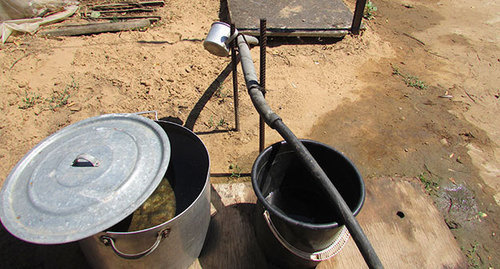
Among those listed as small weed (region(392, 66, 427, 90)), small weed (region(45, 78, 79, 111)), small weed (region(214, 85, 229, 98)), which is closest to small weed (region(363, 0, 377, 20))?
small weed (region(392, 66, 427, 90))

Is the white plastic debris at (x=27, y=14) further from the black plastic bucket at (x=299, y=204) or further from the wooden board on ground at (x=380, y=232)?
the black plastic bucket at (x=299, y=204)

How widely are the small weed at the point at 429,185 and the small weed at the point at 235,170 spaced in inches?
70.7

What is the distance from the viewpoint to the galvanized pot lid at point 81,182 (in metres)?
1.28

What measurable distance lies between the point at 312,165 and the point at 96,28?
4.35 metres

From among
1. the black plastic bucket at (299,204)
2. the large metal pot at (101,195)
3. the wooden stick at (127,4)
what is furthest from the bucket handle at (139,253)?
the wooden stick at (127,4)

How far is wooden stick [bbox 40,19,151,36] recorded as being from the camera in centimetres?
436

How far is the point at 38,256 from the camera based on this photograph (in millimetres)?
2111

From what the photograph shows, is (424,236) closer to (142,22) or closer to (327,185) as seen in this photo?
(327,185)

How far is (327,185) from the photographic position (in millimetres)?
1546

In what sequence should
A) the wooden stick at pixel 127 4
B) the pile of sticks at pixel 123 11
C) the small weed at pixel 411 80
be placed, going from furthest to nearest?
the wooden stick at pixel 127 4
the pile of sticks at pixel 123 11
the small weed at pixel 411 80

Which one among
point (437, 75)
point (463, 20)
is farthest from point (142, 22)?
point (463, 20)

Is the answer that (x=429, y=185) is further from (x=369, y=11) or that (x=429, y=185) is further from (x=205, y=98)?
(x=369, y=11)

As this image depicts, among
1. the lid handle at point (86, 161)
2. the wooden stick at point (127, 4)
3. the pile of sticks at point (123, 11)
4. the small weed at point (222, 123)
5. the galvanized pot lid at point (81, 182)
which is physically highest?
the lid handle at point (86, 161)

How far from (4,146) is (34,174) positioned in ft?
6.91
